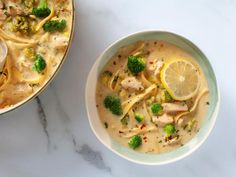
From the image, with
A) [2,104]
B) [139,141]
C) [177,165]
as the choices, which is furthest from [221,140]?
[2,104]

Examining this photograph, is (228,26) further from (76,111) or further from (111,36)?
(76,111)

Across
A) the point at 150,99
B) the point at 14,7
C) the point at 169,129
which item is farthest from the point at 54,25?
the point at 169,129

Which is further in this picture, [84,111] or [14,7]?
[84,111]

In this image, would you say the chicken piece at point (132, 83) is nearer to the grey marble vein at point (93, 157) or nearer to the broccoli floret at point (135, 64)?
the broccoli floret at point (135, 64)

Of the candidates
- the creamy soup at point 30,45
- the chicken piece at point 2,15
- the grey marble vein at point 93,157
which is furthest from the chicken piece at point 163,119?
the chicken piece at point 2,15

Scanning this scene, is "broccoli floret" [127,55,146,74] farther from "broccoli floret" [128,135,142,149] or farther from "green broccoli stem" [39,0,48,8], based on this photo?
"green broccoli stem" [39,0,48,8]

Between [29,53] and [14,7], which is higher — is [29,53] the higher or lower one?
the lower one

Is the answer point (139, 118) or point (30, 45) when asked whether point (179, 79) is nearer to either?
point (139, 118)
